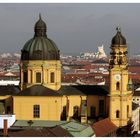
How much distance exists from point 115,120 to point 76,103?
11.7 ft

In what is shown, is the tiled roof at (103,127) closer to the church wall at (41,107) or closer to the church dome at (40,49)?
the church wall at (41,107)

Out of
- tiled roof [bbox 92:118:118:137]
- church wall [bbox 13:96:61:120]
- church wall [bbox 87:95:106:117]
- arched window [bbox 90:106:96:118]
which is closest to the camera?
tiled roof [bbox 92:118:118:137]

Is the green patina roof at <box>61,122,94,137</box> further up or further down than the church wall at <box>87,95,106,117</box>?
further down

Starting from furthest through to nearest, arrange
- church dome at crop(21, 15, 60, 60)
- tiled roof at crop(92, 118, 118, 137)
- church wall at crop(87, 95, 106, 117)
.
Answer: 1. church wall at crop(87, 95, 106, 117)
2. church dome at crop(21, 15, 60, 60)
3. tiled roof at crop(92, 118, 118, 137)

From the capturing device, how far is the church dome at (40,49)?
171 feet

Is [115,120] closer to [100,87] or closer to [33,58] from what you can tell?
[100,87]

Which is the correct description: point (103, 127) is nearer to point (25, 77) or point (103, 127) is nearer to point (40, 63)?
point (40, 63)

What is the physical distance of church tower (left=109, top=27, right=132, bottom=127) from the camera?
50.7 meters

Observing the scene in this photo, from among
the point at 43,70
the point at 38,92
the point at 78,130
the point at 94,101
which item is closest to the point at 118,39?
the point at 94,101

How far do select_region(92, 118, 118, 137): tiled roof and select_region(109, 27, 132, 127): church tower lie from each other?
1115 millimetres

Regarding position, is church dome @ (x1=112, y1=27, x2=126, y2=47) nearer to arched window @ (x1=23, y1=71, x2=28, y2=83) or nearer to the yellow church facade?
the yellow church facade

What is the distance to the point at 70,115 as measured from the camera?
53.1 meters

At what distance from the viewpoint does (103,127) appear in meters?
47.8

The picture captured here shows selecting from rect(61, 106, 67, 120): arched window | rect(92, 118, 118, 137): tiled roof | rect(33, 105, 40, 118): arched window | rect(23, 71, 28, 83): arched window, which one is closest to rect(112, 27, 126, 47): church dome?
rect(92, 118, 118, 137): tiled roof
